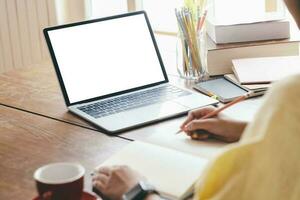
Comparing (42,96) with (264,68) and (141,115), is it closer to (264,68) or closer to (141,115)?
(141,115)

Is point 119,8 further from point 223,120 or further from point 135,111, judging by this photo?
point 223,120

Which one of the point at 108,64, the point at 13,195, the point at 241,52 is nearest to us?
the point at 13,195

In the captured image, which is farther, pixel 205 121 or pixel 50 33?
pixel 50 33

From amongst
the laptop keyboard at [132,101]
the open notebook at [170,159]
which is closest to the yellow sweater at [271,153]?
the open notebook at [170,159]

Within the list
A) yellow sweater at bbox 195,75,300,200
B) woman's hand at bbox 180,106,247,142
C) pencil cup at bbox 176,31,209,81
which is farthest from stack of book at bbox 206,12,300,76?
yellow sweater at bbox 195,75,300,200

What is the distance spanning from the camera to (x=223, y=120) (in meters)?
1.36

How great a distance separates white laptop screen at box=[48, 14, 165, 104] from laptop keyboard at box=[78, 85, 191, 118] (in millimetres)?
36

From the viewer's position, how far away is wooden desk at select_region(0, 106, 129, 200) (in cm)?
121

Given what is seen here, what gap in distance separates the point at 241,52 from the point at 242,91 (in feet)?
0.75

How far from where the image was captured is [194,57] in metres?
1.81

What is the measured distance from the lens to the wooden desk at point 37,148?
3.98 ft

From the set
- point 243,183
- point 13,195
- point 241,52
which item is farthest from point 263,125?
point 241,52

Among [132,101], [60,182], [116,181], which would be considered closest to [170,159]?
[116,181]

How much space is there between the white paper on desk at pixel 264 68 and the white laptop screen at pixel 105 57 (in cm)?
24
